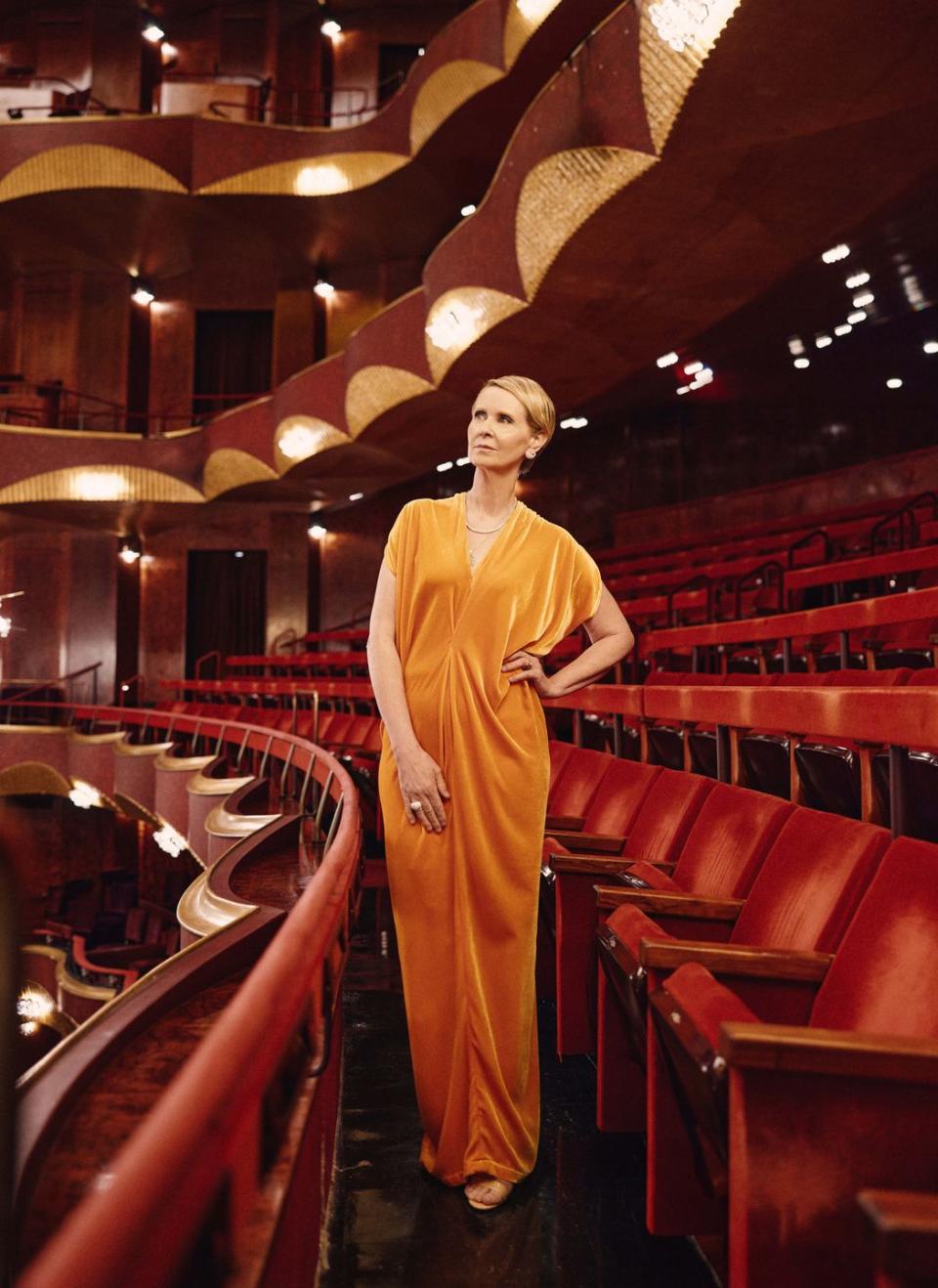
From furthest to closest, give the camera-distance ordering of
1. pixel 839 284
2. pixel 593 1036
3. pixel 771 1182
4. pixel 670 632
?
pixel 839 284 < pixel 670 632 < pixel 593 1036 < pixel 771 1182

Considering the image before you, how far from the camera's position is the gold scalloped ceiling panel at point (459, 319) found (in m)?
3.64

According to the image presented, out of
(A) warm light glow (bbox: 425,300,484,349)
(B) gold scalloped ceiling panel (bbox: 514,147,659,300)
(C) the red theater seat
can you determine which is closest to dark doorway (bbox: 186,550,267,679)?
(A) warm light glow (bbox: 425,300,484,349)

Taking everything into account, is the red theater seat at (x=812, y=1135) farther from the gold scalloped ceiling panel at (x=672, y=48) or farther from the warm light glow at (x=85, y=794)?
the warm light glow at (x=85, y=794)

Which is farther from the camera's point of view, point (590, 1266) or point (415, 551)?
point (415, 551)

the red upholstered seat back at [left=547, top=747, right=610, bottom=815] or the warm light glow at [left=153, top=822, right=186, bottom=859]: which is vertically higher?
the red upholstered seat back at [left=547, top=747, right=610, bottom=815]

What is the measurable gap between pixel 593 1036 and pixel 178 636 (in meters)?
6.55

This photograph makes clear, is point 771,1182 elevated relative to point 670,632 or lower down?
lower down

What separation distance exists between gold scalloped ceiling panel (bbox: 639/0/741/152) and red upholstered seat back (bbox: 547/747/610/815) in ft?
5.35

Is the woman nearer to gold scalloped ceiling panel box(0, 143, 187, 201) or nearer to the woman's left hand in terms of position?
the woman's left hand

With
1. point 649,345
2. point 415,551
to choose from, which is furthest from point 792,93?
point 415,551

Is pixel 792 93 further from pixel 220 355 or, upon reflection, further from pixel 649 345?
pixel 220 355

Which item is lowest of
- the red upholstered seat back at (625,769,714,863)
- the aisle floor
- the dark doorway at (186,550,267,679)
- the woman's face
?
the aisle floor

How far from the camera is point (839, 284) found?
176 inches

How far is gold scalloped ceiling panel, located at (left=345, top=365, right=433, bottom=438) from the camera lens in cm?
452
